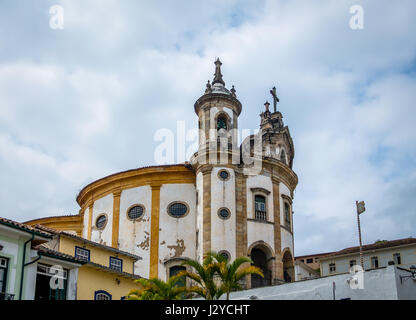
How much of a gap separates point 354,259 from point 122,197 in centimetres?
2880

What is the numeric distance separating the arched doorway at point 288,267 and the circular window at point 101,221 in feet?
44.7

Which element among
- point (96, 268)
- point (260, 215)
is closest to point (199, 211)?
point (260, 215)

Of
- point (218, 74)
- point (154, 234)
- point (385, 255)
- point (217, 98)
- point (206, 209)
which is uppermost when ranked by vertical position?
point (218, 74)

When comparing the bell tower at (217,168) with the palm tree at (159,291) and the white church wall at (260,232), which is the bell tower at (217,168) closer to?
the white church wall at (260,232)

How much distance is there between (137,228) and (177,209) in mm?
3162

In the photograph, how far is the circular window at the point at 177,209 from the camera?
42.9 metres

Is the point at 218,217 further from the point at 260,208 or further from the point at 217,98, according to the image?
the point at 217,98

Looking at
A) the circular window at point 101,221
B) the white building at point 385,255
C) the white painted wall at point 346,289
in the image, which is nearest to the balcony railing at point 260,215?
the white painted wall at point 346,289

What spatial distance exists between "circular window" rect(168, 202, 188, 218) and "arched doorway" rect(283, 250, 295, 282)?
774 cm

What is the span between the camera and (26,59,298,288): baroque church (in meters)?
40.8

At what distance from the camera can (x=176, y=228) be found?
139ft
